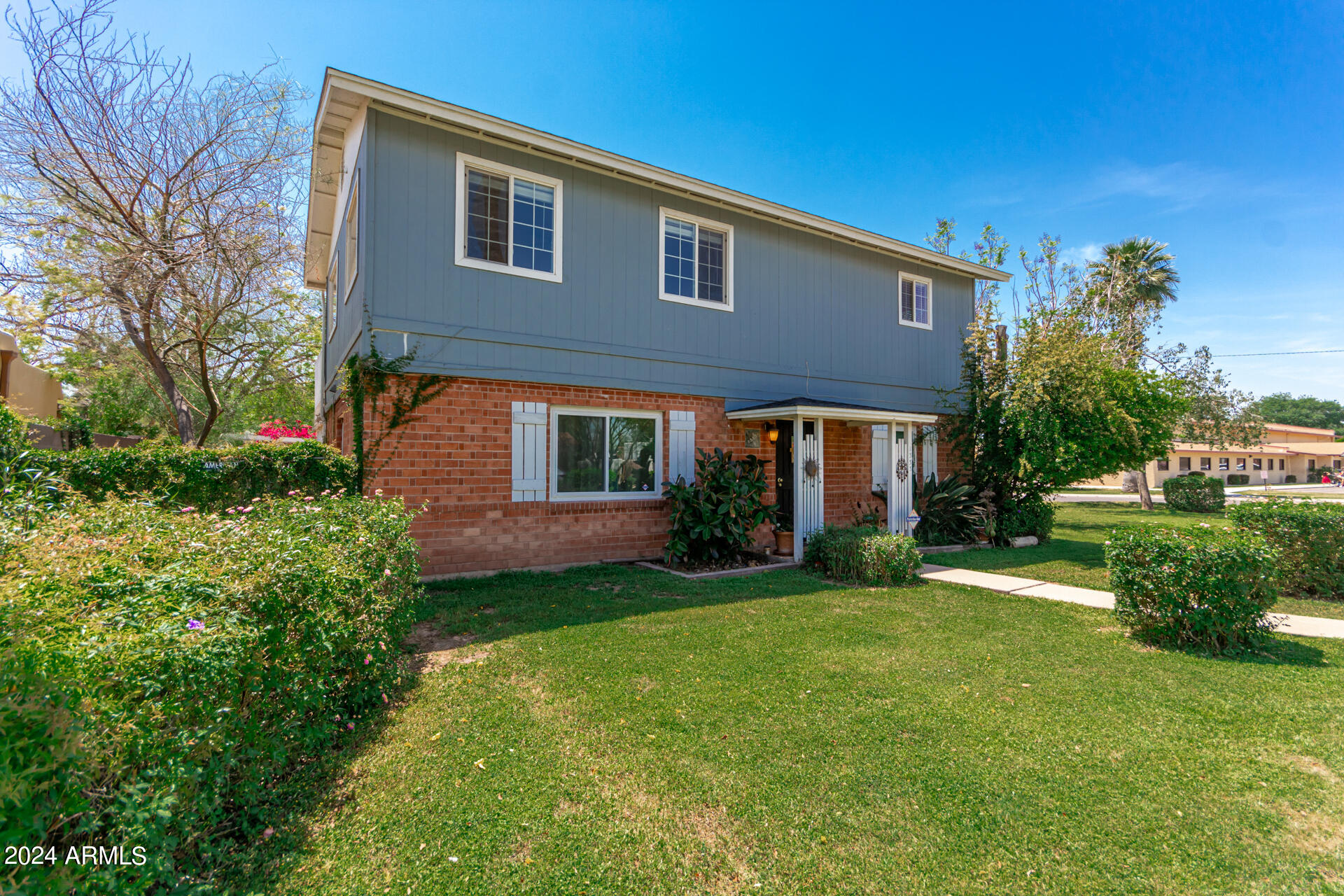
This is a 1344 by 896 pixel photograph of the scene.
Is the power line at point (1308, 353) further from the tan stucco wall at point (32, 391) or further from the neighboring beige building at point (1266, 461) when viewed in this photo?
the tan stucco wall at point (32, 391)

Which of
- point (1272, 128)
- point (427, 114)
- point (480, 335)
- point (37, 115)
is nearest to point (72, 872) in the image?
point (480, 335)

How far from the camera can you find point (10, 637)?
64.6 inches

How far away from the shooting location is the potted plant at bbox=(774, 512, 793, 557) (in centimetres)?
935

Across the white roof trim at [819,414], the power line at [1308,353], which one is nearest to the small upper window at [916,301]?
the white roof trim at [819,414]

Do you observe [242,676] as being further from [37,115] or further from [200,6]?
[37,115]

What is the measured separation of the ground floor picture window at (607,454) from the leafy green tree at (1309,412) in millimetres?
99097

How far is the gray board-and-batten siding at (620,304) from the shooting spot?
7301 mm

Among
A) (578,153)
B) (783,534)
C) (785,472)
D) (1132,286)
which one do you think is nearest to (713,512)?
(783,534)

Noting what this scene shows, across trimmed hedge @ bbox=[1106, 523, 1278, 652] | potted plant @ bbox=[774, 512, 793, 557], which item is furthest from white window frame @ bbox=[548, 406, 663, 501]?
trimmed hedge @ bbox=[1106, 523, 1278, 652]

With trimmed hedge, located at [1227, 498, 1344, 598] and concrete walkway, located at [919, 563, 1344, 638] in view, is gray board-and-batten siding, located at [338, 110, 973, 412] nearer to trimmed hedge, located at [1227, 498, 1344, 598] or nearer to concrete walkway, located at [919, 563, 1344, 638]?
concrete walkway, located at [919, 563, 1344, 638]

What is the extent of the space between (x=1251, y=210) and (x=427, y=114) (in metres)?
24.7

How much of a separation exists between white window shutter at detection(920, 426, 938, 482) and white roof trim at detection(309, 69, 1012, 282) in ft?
12.5

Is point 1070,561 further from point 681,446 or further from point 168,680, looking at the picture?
point 168,680

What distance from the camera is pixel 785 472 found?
32.7 ft
